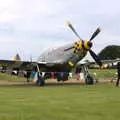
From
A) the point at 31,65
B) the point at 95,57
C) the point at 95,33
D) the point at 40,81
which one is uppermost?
the point at 95,33

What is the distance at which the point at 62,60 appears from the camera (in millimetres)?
36781

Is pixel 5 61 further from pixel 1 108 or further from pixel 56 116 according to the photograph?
pixel 56 116

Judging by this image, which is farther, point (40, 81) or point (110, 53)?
point (110, 53)

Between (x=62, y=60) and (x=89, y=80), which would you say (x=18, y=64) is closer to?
(x=62, y=60)

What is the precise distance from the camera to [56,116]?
11297 millimetres

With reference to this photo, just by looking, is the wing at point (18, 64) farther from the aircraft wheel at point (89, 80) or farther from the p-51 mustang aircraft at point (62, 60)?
the aircraft wheel at point (89, 80)

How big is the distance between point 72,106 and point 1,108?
2.19 meters

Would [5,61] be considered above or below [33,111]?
above

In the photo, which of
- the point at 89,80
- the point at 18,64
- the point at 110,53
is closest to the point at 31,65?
the point at 18,64

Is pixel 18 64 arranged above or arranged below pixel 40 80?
above

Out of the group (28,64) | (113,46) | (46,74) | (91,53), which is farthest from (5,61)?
(113,46)

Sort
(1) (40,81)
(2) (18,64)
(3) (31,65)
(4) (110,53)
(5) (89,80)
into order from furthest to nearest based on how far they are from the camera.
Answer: (4) (110,53)
(3) (31,65)
(5) (89,80)
(2) (18,64)
(1) (40,81)

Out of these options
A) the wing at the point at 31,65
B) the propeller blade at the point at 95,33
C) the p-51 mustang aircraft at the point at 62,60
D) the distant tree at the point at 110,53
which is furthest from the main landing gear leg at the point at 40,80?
the distant tree at the point at 110,53

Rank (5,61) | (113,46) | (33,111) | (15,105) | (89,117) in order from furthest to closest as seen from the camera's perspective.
→ (113,46)
(5,61)
(15,105)
(33,111)
(89,117)
